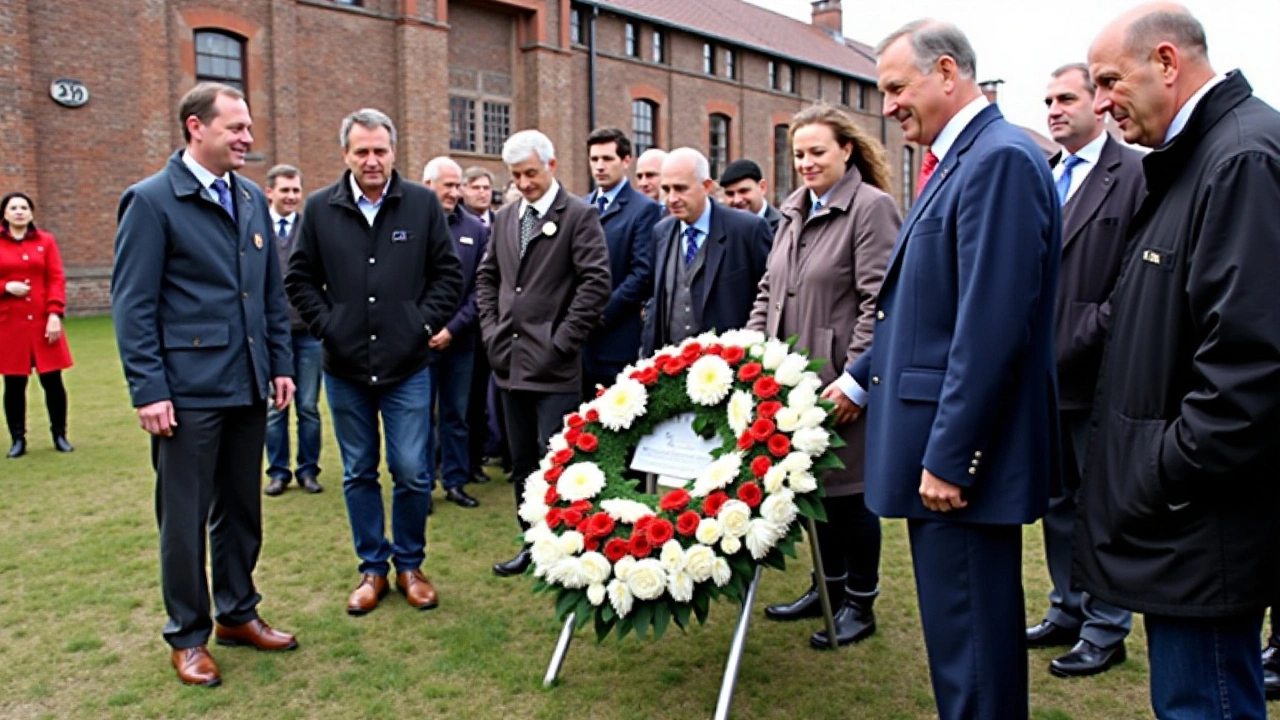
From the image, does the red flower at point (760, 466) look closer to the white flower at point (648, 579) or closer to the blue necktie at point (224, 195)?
the white flower at point (648, 579)

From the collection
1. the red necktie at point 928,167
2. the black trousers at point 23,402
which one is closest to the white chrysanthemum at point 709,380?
the red necktie at point 928,167

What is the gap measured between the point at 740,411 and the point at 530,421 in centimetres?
198

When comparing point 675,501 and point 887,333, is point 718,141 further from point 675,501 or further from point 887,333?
point 887,333

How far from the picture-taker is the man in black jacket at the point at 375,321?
473 cm

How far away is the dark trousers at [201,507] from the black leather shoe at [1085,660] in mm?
3478

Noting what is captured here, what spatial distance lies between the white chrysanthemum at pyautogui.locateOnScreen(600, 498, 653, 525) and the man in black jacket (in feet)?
5.34

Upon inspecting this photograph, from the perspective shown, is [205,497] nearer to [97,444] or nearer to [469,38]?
[97,444]

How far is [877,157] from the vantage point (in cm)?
434

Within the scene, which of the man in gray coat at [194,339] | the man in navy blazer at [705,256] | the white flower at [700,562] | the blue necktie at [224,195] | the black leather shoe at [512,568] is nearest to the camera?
the white flower at [700,562]

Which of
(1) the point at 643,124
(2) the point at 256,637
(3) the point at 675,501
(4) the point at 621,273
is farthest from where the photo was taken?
(1) the point at 643,124

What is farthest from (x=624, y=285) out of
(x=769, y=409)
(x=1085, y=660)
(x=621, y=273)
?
(x=1085, y=660)

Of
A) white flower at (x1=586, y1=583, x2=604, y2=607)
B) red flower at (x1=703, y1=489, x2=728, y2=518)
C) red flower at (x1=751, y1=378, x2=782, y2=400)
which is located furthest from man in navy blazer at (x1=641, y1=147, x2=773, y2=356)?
white flower at (x1=586, y1=583, x2=604, y2=607)

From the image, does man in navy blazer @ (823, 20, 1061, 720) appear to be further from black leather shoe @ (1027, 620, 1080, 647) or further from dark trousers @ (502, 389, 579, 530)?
dark trousers @ (502, 389, 579, 530)

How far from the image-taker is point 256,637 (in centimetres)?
430
